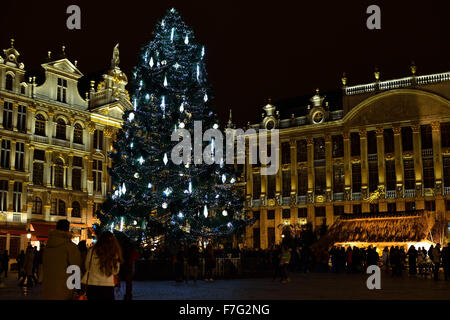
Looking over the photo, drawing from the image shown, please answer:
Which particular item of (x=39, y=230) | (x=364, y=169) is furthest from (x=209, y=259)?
(x=364, y=169)

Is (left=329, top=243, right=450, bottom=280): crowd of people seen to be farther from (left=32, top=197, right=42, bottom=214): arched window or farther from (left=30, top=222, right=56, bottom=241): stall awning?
(left=32, top=197, right=42, bottom=214): arched window

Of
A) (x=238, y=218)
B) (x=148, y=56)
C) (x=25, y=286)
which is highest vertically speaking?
(x=148, y=56)

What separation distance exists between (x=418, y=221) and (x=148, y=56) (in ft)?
72.9

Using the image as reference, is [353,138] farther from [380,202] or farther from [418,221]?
[418,221]

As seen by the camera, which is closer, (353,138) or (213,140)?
(213,140)

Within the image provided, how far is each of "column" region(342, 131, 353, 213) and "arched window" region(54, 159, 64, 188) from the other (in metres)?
23.8

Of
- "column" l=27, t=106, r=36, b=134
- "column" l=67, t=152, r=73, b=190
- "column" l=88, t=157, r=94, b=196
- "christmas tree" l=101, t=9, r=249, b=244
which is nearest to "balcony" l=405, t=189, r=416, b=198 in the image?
"column" l=88, t=157, r=94, b=196

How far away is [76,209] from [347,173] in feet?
76.0

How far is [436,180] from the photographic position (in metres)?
45.0

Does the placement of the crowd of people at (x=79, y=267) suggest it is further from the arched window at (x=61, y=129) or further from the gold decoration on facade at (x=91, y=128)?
the gold decoration on facade at (x=91, y=128)

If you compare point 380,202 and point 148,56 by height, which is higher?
point 148,56

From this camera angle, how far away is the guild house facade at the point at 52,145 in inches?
1527

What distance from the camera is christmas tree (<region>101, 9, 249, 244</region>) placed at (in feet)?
66.0
